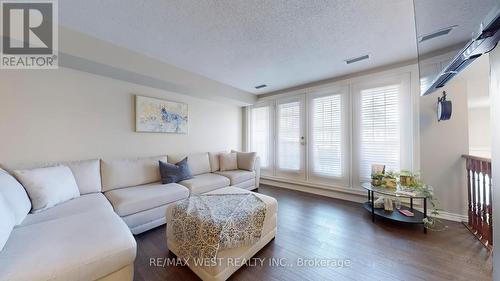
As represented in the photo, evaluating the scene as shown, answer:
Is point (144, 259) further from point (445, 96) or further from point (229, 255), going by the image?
point (445, 96)

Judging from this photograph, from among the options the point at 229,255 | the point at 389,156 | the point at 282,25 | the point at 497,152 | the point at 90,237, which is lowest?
the point at 229,255

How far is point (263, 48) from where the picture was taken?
2.36m

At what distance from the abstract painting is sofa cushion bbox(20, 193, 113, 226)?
4.40ft

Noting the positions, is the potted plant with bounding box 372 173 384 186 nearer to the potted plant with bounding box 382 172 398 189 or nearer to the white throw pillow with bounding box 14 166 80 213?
the potted plant with bounding box 382 172 398 189

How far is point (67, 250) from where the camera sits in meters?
1.04

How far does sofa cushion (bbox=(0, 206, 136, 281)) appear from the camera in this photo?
909mm

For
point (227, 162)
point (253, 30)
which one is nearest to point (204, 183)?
point (227, 162)

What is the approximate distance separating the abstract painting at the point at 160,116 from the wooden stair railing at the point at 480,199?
14.2ft

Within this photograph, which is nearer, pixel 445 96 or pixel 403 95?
pixel 445 96

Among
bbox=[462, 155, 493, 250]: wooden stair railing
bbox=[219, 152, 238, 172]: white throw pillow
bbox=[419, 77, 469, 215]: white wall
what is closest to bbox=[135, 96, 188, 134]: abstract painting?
bbox=[219, 152, 238, 172]: white throw pillow

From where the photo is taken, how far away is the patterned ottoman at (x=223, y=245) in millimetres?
1328

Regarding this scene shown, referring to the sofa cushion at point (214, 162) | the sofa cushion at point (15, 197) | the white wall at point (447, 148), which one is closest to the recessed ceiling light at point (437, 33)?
the white wall at point (447, 148)

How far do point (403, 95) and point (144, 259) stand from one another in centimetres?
405

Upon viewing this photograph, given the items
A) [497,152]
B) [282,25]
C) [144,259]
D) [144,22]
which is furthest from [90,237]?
[497,152]
